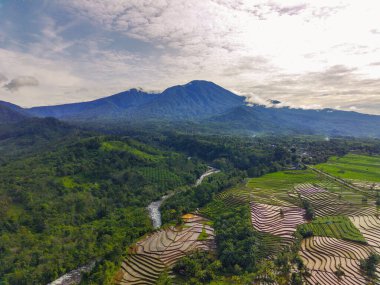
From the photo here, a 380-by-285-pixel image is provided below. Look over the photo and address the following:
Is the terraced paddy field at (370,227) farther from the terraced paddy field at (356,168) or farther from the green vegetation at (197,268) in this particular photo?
the green vegetation at (197,268)

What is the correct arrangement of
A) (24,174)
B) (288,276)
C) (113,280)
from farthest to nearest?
(24,174)
(113,280)
(288,276)

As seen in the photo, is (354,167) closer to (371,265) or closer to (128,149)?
(371,265)

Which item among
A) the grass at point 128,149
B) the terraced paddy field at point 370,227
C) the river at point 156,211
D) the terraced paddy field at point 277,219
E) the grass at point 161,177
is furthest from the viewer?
the grass at point 128,149

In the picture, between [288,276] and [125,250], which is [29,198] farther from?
[288,276]

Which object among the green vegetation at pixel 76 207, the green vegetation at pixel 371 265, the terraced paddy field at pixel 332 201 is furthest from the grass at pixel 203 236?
the green vegetation at pixel 371 265

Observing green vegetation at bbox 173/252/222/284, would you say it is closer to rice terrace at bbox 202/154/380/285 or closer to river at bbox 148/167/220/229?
rice terrace at bbox 202/154/380/285

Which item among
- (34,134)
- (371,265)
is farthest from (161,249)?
(34,134)

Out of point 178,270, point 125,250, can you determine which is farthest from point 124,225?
point 178,270
